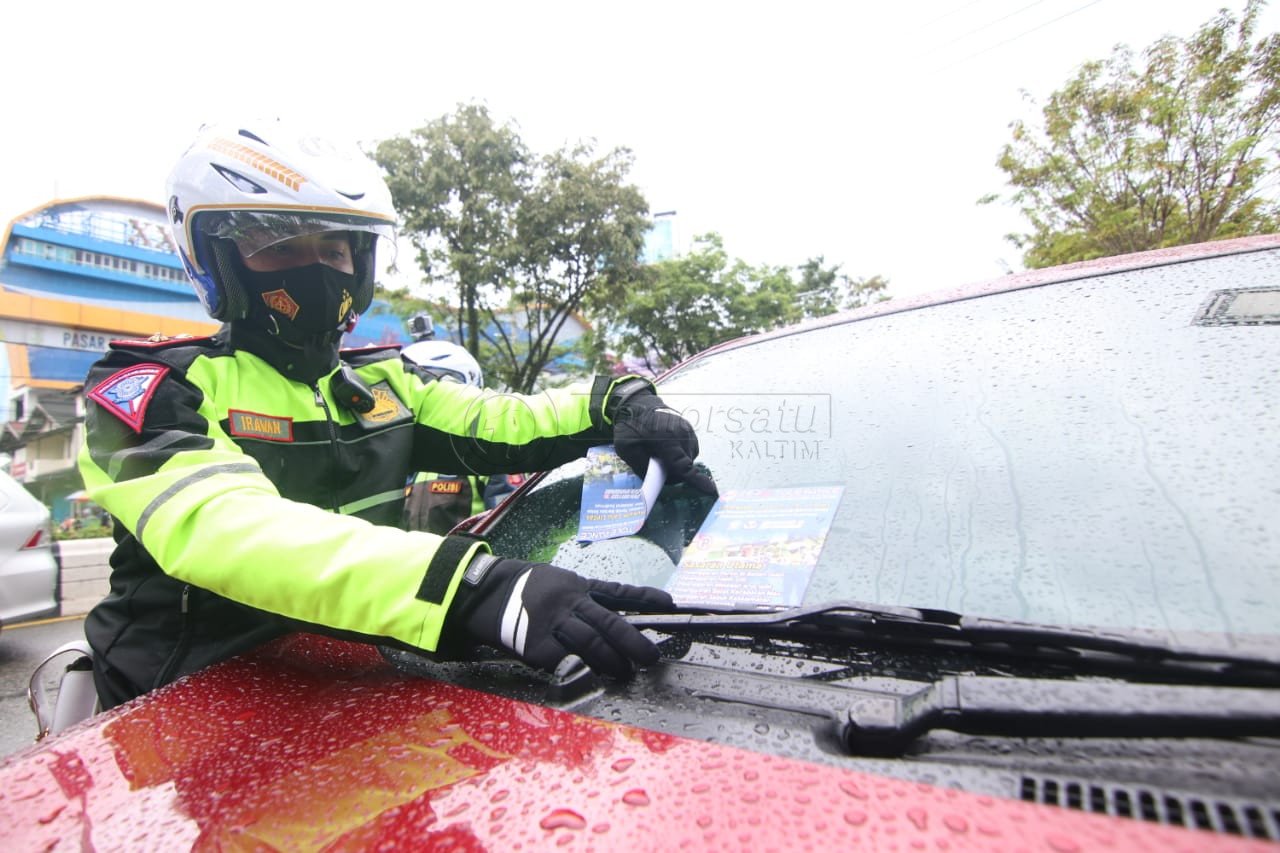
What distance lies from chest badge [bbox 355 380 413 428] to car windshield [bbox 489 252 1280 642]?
18.0 inches

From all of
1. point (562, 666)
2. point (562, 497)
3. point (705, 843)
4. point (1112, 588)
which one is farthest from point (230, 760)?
point (1112, 588)

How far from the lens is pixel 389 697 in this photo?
3.18 feet

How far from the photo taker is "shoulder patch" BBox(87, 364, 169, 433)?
127 cm

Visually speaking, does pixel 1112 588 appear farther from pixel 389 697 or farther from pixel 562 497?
pixel 562 497

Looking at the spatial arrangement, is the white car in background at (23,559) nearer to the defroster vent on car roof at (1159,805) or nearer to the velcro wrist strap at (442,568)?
the velcro wrist strap at (442,568)

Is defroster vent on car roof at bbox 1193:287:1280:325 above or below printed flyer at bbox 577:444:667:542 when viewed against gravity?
above

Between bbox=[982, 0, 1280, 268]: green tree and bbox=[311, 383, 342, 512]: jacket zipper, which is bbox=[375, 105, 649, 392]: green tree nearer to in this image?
bbox=[982, 0, 1280, 268]: green tree

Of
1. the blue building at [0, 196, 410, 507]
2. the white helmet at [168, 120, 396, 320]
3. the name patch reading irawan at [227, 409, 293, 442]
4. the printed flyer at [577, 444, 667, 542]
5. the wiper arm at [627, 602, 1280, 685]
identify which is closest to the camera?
the wiper arm at [627, 602, 1280, 685]

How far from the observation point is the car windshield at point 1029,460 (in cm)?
84

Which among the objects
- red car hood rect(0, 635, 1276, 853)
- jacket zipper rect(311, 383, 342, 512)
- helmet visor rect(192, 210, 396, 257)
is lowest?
red car hood rect(0, 635, 1276, 853)

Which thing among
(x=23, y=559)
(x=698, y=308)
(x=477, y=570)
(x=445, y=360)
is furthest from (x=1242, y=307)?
(x=698, y=308)

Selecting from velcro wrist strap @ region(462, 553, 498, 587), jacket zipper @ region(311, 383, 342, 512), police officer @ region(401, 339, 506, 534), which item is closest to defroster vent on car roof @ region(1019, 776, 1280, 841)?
velcro wrist strap @ region(462, 553, 498, 587)

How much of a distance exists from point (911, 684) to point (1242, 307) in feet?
3.17

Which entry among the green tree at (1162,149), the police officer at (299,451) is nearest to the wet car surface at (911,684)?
the police officer at (299,451)
